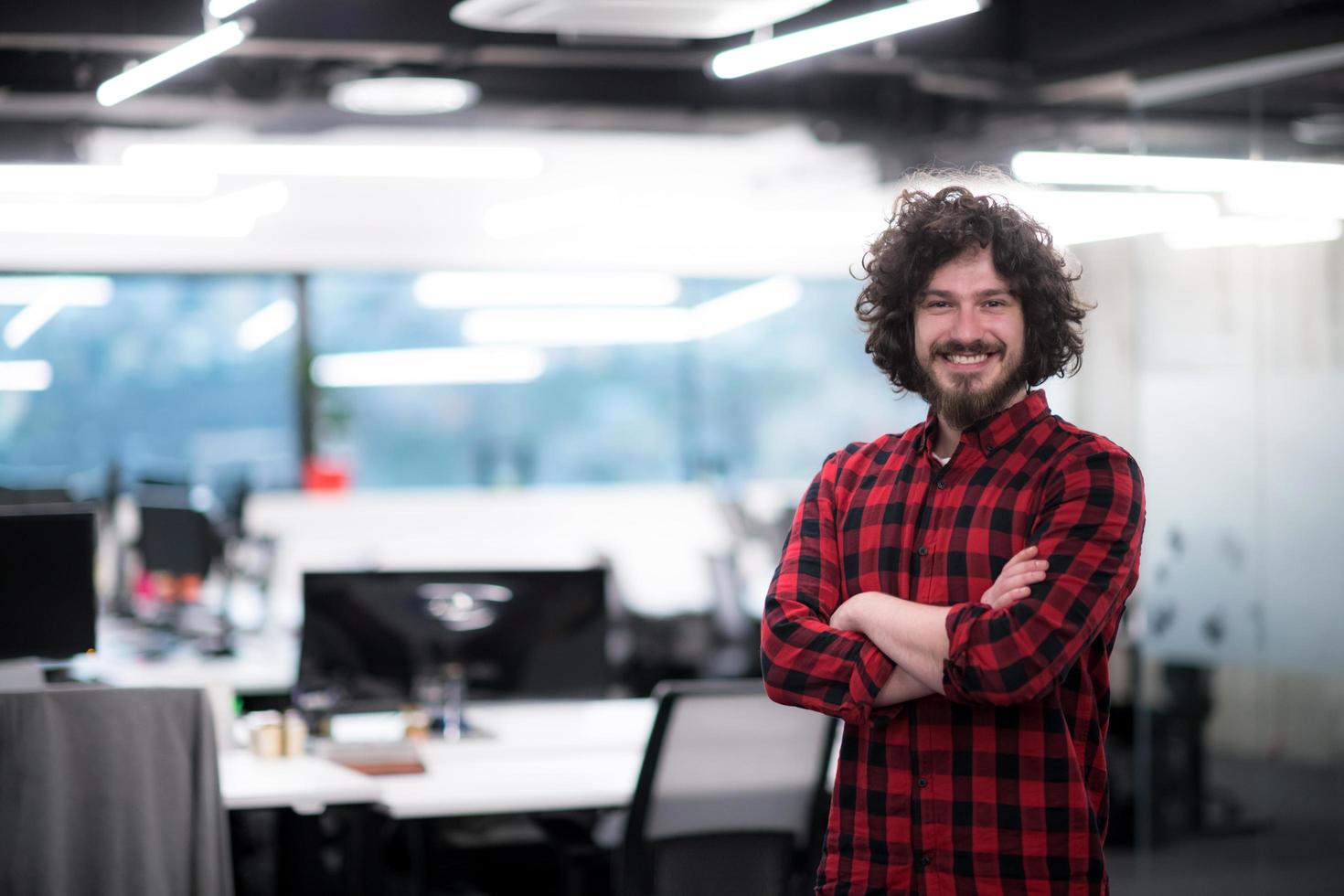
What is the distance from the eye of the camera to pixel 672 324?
33.8 ft

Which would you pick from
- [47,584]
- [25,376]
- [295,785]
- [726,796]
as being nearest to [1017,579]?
[726,796]

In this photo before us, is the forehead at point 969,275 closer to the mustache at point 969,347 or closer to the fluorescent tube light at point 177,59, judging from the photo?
the mustache at point 969,347

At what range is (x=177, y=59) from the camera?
16.1 feet

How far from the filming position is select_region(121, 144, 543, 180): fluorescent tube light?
771 centimetres

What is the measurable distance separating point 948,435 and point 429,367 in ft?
26.1

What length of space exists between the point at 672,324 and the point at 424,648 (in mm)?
6609

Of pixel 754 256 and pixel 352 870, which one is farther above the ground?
pixel 754 256

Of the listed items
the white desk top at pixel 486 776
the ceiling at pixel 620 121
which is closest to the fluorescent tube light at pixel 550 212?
the ceiling at pixel 620 121

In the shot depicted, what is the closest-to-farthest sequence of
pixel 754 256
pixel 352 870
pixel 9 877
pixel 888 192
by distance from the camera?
pixel 9 877 < pixel 352 870 < pixel 888 192 < pixel 754 256

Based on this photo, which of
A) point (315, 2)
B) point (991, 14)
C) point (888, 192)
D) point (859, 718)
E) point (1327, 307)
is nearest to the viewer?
point (859, 718)

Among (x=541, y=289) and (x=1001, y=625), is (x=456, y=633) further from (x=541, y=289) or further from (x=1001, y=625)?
(x=541, y=289)

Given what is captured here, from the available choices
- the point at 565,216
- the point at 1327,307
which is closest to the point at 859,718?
the point at 1327,307

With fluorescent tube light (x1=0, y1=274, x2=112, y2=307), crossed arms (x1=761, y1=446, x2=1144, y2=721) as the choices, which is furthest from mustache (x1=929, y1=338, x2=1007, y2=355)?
fluorescent tube light (x1=0, y1=274, x2=112, y2=307)

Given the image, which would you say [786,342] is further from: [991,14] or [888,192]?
[991,14]
